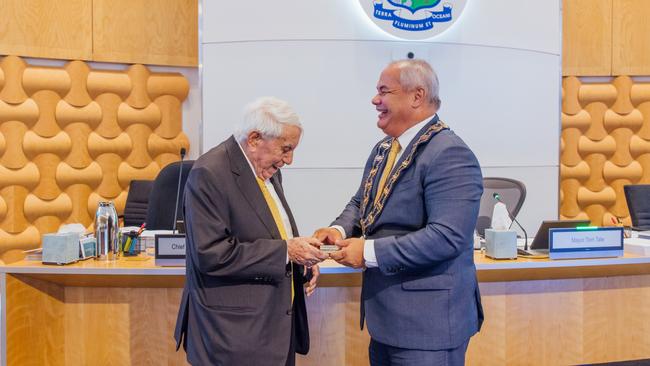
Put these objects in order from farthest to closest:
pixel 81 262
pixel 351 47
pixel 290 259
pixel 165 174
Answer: pixel 351 47
pixel 165 174
pixel 81 262
pixel 290 259

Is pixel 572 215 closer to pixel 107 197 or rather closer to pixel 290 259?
pixel 107 197

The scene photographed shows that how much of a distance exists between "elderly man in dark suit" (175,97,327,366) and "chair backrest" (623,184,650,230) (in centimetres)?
381

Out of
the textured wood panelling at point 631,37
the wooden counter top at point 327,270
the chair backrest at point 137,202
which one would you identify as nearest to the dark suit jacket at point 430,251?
the wooden counter top at point 327,270

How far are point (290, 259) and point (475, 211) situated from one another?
61 cm

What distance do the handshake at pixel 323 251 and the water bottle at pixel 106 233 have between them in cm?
115

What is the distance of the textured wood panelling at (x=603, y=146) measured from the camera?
6.56 metres

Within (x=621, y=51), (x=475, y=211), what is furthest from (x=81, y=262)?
(x=621, y=51)

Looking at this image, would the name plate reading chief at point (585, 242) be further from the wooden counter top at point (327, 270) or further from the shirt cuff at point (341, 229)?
the shirt cuff at point (341, 229)

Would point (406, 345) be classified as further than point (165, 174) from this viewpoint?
No

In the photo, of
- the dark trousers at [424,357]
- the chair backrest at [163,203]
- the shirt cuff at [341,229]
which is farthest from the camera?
the chair backrest at [163,203]

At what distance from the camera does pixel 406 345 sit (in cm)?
194

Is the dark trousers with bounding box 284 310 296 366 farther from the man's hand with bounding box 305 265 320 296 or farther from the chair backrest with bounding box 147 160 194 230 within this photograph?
the chair backrest with bounding box 147 160 194 230

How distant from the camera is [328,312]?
268 cm

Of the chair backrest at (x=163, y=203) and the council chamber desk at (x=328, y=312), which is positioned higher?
the chair backrest at (x=163, y=203)
